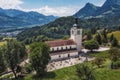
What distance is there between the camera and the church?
420ft

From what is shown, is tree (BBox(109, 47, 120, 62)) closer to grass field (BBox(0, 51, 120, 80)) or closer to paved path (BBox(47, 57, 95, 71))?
grass field (BBox(0, 51, 120, 80))

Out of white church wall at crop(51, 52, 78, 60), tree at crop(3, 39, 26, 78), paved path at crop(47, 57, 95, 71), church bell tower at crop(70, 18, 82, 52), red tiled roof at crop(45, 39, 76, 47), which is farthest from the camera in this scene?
→ church bell tower at crop(70, 18, 82, 52)

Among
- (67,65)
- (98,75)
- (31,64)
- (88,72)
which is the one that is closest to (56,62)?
(67,65)

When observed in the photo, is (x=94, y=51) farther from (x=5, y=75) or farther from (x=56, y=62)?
(x=5, y=75)

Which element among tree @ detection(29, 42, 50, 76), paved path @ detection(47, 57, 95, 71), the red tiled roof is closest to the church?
the red tiled roof

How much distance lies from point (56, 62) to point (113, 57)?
27.2 metres

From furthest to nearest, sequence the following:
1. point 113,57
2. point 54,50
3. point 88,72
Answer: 1. point 54,50
2. point 113,57
3. point 88,72

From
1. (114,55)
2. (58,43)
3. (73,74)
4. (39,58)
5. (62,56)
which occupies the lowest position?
(73,74)

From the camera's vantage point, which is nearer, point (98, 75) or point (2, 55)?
point (98, 75)

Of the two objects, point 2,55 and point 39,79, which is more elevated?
point 2,55

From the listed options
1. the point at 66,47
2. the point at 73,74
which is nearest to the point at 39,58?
the point at 73,74

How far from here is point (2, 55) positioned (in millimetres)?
108000

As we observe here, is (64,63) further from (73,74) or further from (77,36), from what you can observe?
(77,36)

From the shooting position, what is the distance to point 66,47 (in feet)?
443
